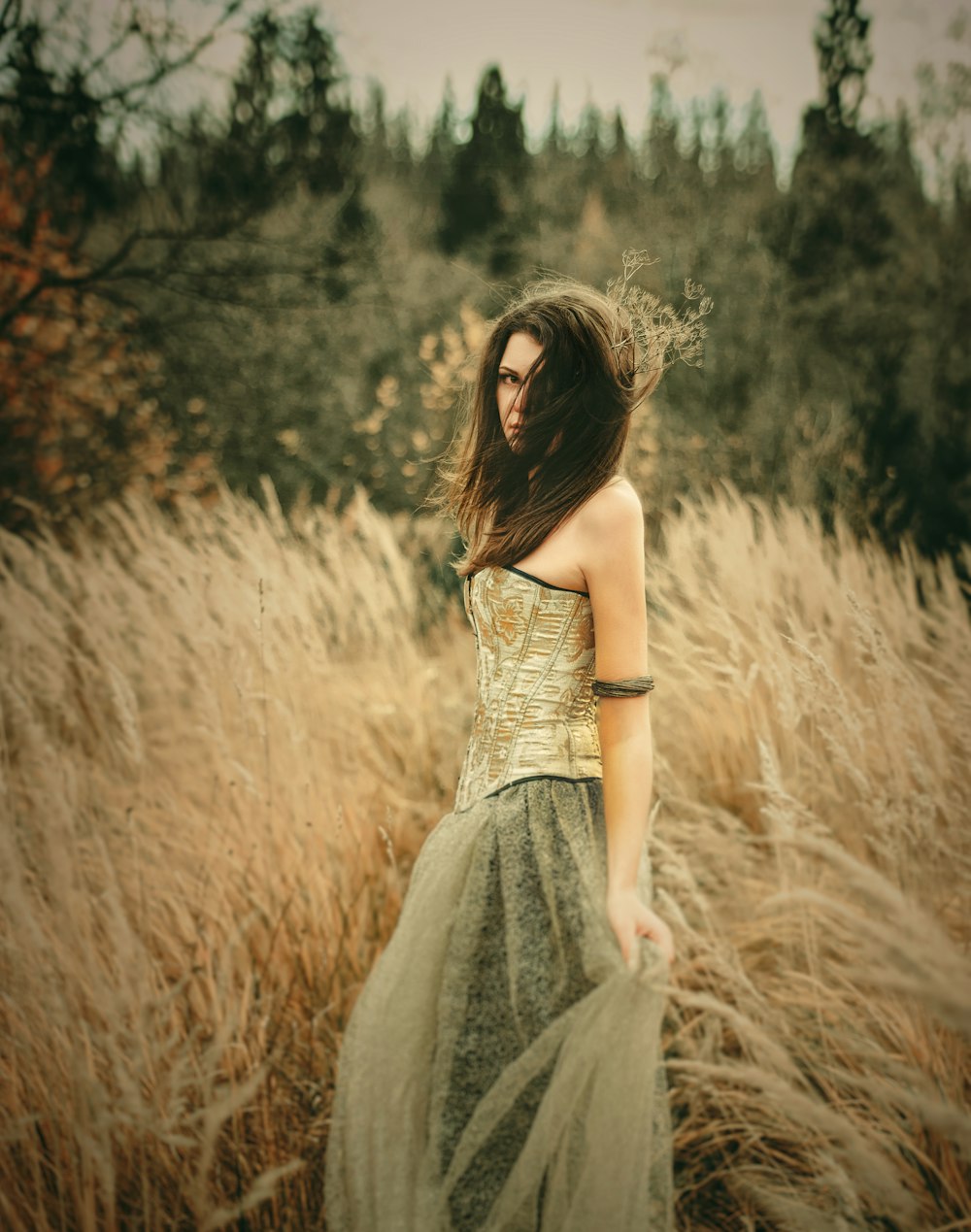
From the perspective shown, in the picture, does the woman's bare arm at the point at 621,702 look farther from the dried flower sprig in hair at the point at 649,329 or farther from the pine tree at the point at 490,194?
the pine tree at the point at 490,194

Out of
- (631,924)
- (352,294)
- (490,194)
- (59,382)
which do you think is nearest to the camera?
(631,924)

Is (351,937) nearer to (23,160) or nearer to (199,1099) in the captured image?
(199,1099)

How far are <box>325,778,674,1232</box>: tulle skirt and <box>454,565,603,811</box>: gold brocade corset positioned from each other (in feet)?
0.13

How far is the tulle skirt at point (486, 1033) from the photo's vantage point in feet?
3.79

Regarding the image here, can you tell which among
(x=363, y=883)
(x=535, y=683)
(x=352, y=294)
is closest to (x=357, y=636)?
(x=363, y=883)

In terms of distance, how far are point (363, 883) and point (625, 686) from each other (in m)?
1.20

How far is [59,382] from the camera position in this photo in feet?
16.1

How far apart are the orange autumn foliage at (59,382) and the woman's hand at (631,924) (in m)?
3.78

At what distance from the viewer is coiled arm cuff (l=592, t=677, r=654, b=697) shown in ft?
3.76

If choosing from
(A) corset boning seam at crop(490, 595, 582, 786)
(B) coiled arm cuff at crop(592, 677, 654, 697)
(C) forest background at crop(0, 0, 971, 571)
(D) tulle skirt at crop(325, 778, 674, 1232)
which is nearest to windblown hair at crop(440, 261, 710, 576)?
(A) corset boning seam at crop(490, 595, 582, 786)

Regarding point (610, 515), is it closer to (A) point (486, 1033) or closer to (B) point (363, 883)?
(A) point (486, 1033)

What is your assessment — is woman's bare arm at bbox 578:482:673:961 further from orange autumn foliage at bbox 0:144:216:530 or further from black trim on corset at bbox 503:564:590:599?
orange autumn foliage at bbox 0:144:216:530

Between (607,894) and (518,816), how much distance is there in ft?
0.58

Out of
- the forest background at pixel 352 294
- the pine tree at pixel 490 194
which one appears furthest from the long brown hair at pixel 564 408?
Result: the pine tree at pixel 490 194
